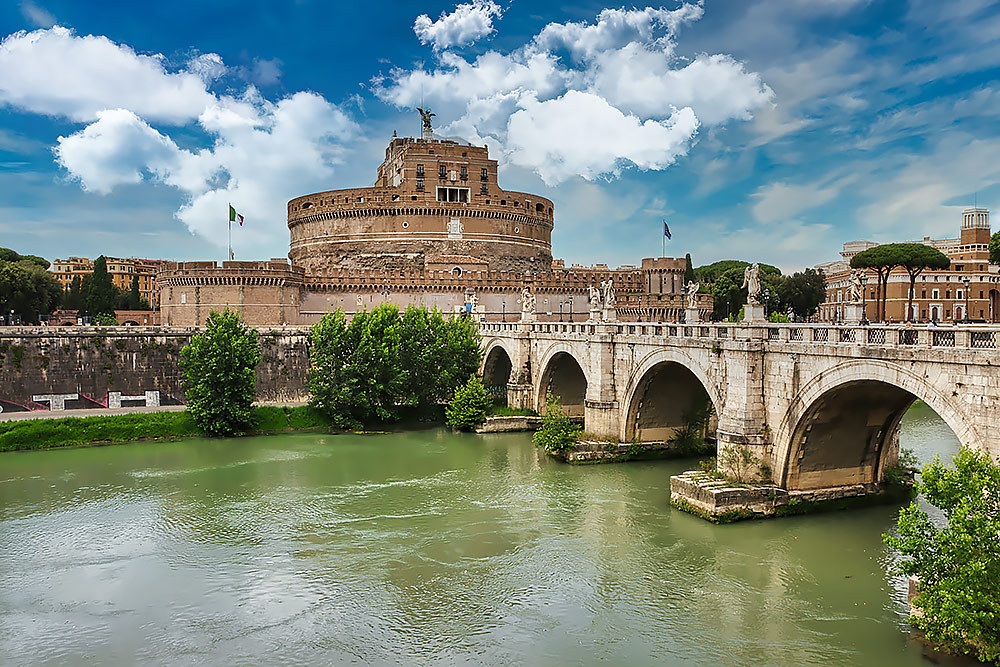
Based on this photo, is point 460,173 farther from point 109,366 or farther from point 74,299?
point 74,299

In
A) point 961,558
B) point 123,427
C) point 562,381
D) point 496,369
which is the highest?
point 496,369

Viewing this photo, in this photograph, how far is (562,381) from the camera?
103 feet

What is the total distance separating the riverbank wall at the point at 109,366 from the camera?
3338cm

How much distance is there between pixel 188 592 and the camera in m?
14.2

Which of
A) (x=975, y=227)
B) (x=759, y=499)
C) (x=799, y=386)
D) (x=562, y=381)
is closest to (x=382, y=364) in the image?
(x=562, y=381)

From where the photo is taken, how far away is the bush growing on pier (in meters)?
31.1

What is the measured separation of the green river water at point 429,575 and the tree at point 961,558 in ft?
3.95

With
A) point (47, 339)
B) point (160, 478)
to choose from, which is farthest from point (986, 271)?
point (47, 339)

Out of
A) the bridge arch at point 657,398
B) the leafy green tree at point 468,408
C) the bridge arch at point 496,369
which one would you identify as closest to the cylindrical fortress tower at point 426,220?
the bridge arch at point 496,369

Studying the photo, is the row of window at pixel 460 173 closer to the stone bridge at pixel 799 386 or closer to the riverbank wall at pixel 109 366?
the riverbank wall at pixel 109 366

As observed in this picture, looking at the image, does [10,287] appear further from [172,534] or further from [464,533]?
[464,533]

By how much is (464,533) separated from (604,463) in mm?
7792

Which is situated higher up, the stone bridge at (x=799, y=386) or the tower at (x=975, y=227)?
the tower at (x=975, y=227)

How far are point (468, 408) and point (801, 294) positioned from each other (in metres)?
29.8
